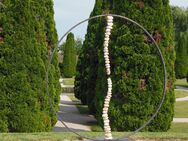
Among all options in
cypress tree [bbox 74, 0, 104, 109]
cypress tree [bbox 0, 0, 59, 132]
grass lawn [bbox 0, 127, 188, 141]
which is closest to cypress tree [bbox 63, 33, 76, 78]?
cypress tree [bbox 74, 0, 104, 109]

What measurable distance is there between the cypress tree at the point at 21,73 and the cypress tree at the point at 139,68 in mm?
1787

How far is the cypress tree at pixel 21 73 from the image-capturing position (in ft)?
33.6

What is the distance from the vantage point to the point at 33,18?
1077 centimetres

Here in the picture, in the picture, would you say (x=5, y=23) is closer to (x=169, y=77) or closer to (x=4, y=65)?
(x=4, y=65)

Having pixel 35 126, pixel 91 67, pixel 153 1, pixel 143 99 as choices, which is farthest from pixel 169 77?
pixel 91 67

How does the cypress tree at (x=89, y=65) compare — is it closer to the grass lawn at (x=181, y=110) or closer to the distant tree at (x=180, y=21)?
the grass lawn at (x=181, y=110)

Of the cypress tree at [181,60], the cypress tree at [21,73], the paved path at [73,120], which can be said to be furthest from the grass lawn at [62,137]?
→ the cypress tree at [181,60]

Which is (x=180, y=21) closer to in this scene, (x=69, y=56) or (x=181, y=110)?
(x=69, y=56)

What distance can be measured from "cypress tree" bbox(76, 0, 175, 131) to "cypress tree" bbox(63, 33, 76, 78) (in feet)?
115

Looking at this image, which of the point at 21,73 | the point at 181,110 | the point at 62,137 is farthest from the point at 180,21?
the point at 62,137

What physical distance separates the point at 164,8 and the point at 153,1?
0.33 metres

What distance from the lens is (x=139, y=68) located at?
11.0m

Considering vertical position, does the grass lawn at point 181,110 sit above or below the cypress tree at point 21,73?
below

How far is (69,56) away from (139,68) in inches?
1446
